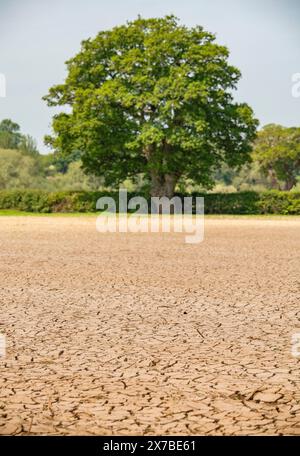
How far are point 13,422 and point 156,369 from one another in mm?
1248

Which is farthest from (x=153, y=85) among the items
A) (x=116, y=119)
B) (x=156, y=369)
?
(x=156, y=369)

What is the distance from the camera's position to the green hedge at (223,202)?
112 ft

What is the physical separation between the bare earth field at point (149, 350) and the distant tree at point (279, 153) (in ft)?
176

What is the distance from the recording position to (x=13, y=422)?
9.38 ft

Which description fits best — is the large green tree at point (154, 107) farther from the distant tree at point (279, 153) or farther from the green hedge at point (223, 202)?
the distant tree at point (279, 153)

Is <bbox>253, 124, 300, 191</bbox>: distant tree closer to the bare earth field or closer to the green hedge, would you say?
the green hedge

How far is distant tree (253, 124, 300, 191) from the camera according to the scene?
2376 inches

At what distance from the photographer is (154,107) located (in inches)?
1398

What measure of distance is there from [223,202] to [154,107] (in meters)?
8.40

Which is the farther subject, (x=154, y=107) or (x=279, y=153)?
(x=279, y=153)

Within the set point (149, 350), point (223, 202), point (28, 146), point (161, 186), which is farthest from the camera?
point (28, 146)

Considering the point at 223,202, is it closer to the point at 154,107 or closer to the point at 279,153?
the point at 154,107

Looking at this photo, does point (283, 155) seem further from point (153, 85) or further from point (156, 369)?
point (156, 369)

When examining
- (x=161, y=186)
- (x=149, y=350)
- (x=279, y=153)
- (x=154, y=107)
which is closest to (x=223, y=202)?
(x=161, y=186)
